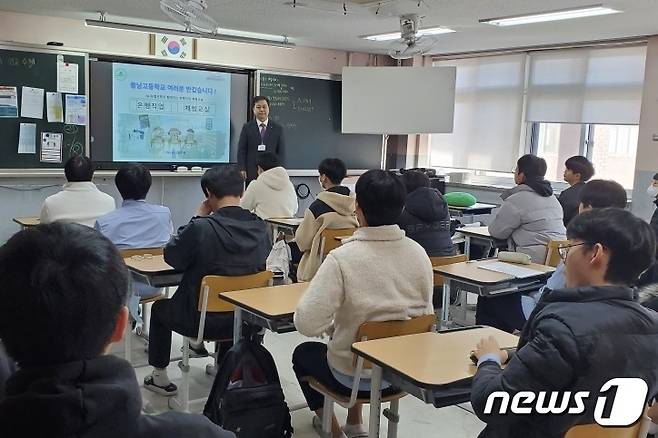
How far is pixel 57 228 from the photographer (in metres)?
0.97

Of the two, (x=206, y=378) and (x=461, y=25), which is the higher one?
(x=461, y=25)

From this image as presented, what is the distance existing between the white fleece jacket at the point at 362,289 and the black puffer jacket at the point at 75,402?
1.36m

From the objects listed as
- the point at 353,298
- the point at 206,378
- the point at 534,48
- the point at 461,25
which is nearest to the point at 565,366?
the point at 353,298

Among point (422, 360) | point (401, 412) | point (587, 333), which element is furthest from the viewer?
point (401, 412)

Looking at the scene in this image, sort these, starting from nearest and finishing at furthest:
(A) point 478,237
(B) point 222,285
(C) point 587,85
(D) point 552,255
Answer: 1. (B) point 222,285
2. (D) point 552,255
3. (A) point 478,237
4. (C) point 587,85

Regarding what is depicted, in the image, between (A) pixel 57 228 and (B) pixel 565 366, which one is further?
(B) pixel 565 366

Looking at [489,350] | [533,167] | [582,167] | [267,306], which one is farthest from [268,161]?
[489,350]

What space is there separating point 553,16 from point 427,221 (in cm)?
255

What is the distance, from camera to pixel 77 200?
391 cm

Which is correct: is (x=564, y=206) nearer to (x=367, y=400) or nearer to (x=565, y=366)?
(x=367, y=400)

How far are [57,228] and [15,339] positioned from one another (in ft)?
0.57

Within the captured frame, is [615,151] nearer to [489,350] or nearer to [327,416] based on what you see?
[327,416]

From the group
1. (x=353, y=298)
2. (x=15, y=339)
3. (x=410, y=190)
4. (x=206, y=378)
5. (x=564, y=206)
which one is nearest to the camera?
(x=15, y=339)

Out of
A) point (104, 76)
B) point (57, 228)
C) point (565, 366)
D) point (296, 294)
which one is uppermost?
point (104, 76)
